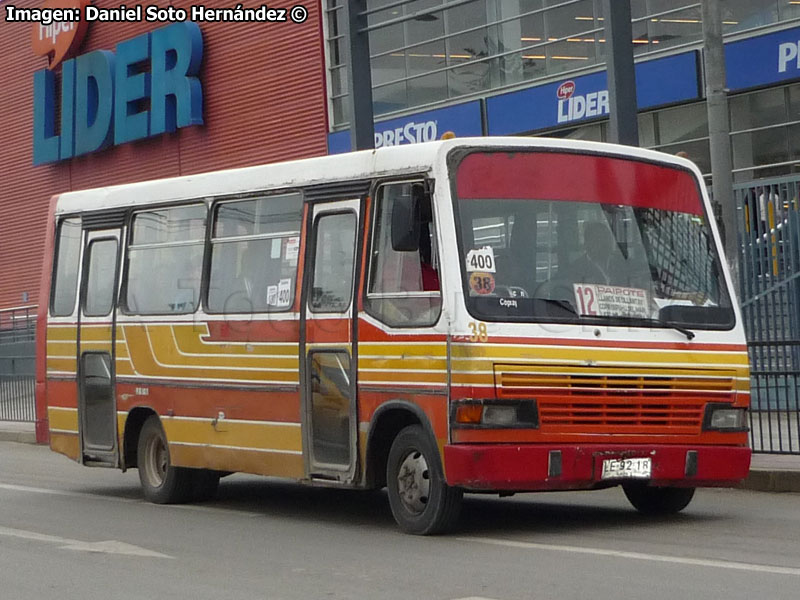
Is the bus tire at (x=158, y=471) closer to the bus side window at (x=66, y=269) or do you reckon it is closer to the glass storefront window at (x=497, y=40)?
the bus side window at (x=66, y=269)

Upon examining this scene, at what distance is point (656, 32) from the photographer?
2414 cm

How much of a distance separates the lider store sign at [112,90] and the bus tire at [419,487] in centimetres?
2462

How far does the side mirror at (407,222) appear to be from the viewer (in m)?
10.4

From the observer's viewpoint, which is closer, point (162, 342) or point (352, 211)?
point (352, 211)

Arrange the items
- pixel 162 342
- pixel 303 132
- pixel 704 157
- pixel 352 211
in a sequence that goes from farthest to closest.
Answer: pixel 303 132 → pixel 704 157 → pixel 162 342 → pixel 352 211

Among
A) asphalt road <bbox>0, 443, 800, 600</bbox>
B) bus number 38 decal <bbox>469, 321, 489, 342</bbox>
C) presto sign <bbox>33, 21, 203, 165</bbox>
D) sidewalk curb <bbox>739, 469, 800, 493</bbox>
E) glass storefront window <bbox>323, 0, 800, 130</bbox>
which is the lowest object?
asphalt road <bbox>0, 443, 800, 600</bbox>

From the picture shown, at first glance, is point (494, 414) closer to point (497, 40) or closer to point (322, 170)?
point (322, 170)

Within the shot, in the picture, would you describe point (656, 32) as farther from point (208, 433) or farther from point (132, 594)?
point (132, 594)

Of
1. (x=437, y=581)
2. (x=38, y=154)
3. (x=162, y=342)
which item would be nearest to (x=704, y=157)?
(x=162, y=342)

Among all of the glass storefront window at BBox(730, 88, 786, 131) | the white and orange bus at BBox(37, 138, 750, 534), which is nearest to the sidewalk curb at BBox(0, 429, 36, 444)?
A: the glass storefront window at BBox(730, 88, 786, 131)

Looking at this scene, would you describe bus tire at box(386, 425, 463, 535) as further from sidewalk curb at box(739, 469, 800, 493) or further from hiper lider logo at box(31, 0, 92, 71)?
hiper lider logo at box(31, 0, 92, 71)

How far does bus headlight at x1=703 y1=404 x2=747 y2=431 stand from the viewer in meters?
10.7

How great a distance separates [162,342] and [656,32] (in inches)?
508

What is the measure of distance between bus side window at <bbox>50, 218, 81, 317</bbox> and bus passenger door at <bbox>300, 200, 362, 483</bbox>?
167 inches
